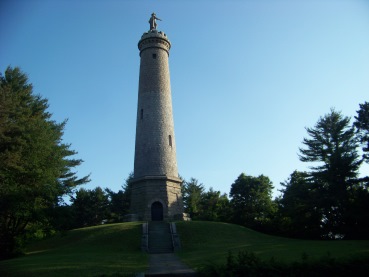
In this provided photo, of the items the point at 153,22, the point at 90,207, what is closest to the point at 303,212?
the point at 153,22

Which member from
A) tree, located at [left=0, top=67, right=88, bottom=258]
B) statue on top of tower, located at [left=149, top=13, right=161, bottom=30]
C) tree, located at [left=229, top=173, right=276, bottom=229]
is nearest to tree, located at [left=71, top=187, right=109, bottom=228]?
tree, located at [left=229, top=173, right=276, bottom=229]

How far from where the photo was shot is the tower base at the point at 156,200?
2680cm

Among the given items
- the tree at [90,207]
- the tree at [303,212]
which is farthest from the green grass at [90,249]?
the tree at [90,207]

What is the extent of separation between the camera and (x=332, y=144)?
92.1ft

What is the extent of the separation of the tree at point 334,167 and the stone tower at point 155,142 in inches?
494

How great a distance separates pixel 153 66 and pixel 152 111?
502 cm

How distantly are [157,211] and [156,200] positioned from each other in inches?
39.2

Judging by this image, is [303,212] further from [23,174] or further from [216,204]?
[23,174]

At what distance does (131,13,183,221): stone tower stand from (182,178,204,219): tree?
14864mm

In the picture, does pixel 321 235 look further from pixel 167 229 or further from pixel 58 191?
pixel 58 191

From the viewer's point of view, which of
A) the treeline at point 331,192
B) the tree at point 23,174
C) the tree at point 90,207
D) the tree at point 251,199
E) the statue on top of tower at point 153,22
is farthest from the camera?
the tree at point 90,207

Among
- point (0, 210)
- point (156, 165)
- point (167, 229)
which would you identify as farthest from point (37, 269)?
point (156, 165)

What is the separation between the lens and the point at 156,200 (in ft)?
88.6

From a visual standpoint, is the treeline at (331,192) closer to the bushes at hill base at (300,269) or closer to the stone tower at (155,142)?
the stone tower at (155,142)
